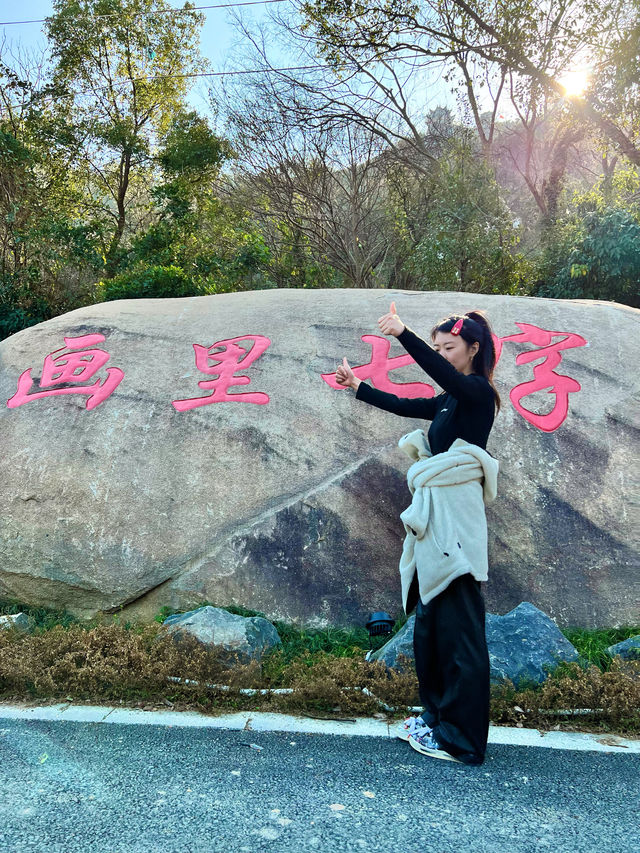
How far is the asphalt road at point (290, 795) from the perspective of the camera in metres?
1.84

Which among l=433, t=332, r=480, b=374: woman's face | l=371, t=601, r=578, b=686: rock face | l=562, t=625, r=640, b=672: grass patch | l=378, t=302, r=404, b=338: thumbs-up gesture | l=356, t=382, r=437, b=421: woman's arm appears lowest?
l=562, t=625, r=640, b=672: grass patch

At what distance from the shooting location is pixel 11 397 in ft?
14.6

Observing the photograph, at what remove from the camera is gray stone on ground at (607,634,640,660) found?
120 inches

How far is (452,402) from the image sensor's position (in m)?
2.55

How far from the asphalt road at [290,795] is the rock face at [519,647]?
0.44m

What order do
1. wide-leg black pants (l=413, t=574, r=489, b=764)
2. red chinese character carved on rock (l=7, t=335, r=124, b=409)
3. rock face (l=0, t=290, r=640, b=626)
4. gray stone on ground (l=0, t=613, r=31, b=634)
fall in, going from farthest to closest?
red chinese character carved on rock (l=7, t=335, r=124, b=409), rock face (l=0, t=290, r=640, b=626), gray stone on ground (l=0, t=613, r=31, b=634), wide-leg black pants (l=413, t=574, r=489, b=764)

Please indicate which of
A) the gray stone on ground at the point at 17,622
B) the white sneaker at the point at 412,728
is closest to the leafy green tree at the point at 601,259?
the white sneaker at the point at 412,728

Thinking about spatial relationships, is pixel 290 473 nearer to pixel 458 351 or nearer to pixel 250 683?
pixel 250 683

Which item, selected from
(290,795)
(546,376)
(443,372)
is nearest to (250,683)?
(290,795)

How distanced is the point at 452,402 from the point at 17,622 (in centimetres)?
247

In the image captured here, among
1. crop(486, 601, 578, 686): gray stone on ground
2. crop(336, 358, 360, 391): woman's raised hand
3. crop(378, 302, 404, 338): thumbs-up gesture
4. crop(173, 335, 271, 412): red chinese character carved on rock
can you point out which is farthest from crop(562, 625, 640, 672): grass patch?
crop(173, 335, 271, 412): red chinese character carved on rock

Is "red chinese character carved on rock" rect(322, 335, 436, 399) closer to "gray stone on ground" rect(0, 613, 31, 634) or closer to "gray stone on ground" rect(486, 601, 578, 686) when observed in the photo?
"gray stone on ground" rect(486, 601, 578, 686)

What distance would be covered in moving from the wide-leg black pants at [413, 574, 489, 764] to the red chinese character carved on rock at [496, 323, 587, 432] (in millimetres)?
1774

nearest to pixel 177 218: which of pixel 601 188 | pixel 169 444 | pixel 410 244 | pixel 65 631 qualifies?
pixel 410 244
